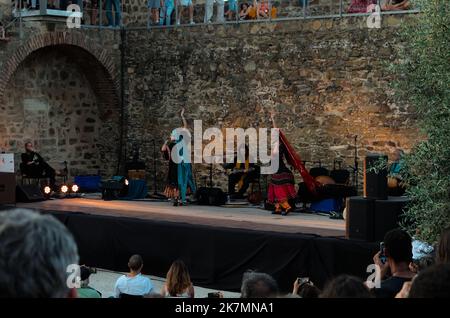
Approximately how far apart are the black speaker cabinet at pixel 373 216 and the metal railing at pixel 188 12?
5922 mm

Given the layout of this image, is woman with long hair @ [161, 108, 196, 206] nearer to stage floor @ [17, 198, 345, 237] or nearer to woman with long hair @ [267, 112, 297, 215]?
stage floor @ [17, 198, 345, 237]

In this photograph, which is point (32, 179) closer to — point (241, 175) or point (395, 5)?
point (241, 175)

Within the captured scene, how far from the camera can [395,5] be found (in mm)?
13844

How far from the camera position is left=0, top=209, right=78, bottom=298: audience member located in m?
2.20

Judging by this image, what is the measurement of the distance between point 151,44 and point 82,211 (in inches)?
219

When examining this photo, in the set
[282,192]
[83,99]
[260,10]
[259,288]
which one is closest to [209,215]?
[282,192]

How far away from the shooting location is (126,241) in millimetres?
11250

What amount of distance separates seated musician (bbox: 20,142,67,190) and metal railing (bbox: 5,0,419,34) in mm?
2427

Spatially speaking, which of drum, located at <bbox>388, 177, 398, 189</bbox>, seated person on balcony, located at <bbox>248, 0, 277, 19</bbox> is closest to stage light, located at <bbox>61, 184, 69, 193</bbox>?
seated person on balcony, located at <bbox>248, 0, 277, 19</bbox>

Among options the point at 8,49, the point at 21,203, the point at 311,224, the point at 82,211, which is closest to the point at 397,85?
the point at 311,224

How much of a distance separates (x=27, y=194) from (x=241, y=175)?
12.0ft

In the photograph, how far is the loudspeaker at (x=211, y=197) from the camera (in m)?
14.3
